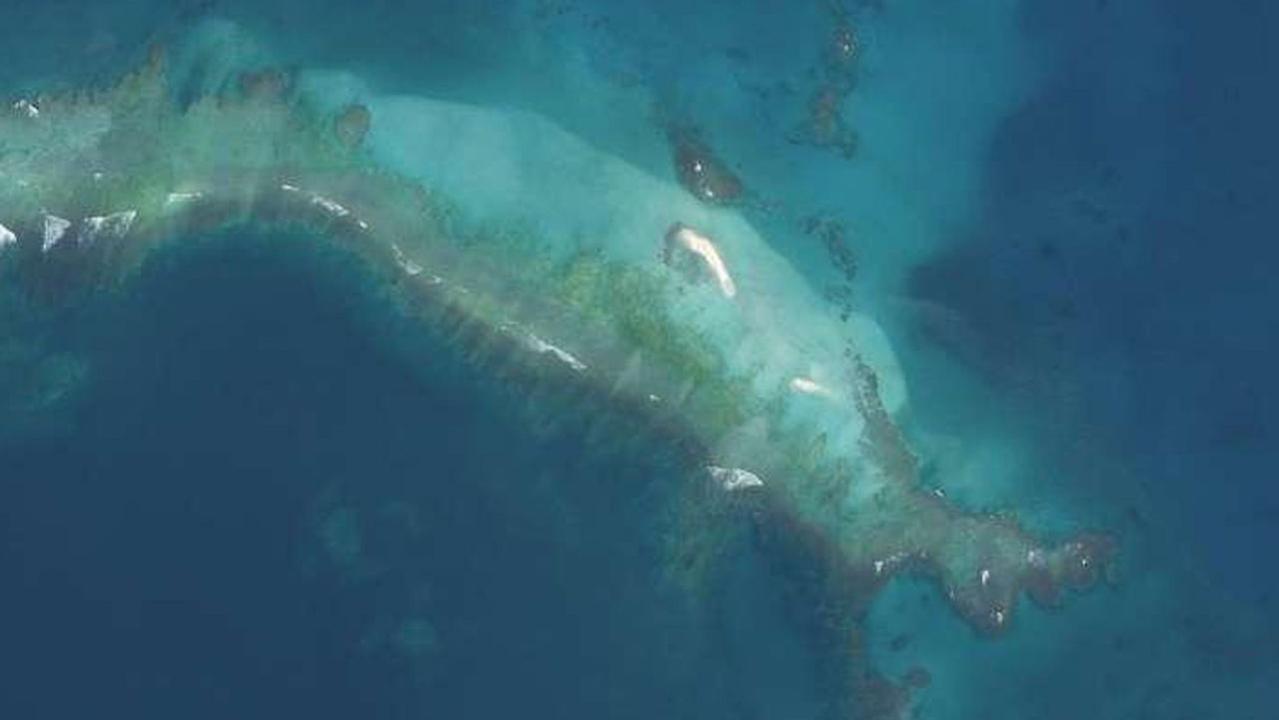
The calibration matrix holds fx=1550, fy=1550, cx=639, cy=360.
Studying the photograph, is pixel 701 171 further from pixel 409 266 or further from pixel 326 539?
pixel 326 539

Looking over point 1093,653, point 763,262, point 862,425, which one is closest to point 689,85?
point 763,262

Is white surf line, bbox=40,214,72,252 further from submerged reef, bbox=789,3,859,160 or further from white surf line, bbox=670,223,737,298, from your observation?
submerged reef, bbox=789,3,859,160

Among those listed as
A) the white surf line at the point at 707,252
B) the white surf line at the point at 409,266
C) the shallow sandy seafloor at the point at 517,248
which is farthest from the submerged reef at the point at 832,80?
the white surf line at the point at 409,266

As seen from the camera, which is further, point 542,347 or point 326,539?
point 542,347

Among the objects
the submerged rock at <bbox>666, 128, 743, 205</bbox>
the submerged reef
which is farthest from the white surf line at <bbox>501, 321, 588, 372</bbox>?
the submerged reef

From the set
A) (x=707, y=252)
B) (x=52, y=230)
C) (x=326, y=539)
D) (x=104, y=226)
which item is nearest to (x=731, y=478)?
(x=707, y=252)

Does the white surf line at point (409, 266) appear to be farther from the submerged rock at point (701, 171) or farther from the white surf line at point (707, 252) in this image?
the submerged rock at point (701, 171)
